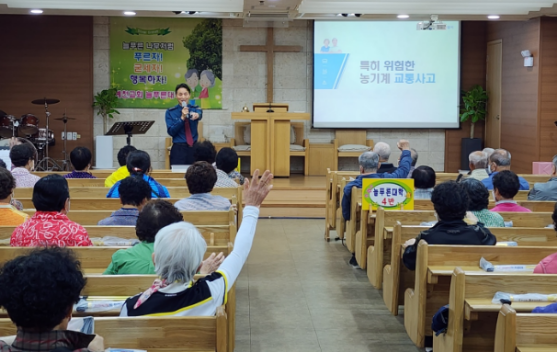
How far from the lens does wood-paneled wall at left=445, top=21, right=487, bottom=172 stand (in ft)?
39.7

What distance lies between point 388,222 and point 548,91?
6.44 metres

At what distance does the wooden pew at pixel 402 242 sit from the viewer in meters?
4.12

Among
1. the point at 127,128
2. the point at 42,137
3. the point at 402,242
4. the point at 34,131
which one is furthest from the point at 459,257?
the point at 42,137

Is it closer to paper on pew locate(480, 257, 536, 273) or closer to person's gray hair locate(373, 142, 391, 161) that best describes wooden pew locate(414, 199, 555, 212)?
person's gray hair locate(373, 142, 391, 161)

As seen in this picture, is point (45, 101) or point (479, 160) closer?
point (479, 160)

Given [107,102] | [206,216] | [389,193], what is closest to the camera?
[206,216]

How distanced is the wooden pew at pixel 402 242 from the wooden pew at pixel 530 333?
5.26ft

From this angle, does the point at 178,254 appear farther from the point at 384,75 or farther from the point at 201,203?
the point at 384,75

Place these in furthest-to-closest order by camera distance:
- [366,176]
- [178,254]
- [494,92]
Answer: [494,92], [366,176], [178,254]

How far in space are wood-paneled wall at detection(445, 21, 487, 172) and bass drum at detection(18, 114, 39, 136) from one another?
6.73 m

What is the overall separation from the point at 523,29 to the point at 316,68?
128 inches

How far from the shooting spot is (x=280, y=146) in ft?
35.2

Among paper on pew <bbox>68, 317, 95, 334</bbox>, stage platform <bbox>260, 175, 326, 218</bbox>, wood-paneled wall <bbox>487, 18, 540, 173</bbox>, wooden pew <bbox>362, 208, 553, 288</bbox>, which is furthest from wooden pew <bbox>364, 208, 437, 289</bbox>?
wood-paneled wall <bbox>487, 18, 540, 173</bbox>

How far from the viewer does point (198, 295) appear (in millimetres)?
2441
